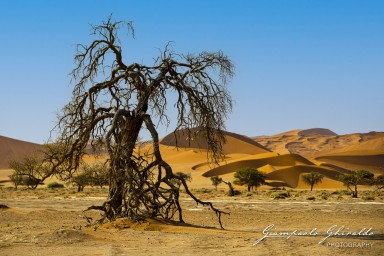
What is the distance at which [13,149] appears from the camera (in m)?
155

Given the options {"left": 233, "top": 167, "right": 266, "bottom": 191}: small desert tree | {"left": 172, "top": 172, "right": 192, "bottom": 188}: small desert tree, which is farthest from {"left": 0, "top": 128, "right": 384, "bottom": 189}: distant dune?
{"left": 233, "top": 167, "right": 266, "bottom": 191}: small desert tree

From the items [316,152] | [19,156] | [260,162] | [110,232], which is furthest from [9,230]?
[316,152]

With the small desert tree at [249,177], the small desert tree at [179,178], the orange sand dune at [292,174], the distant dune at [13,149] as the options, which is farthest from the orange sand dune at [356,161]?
the distant dune at [13,149]

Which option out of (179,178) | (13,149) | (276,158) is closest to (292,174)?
(276,158)

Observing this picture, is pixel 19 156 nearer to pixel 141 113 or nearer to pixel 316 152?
pixel 316 152

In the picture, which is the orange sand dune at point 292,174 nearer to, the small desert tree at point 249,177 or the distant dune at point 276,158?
the distant dune at point 276,158

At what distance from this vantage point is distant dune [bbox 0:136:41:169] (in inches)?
5832

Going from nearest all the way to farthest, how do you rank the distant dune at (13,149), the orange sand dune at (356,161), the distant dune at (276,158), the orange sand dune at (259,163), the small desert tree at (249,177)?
the small desert tree at (249,177)
the distant dune at (276,158)
the orange sand dune at (259,163)
the orange sand dune at (356,161)
the distant dune at (13,149)

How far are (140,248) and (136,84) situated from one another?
6163 mm

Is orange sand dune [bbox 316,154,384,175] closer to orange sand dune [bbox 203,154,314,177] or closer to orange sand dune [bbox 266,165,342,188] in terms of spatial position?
orange sand dune [bbox 203,154,314,177]

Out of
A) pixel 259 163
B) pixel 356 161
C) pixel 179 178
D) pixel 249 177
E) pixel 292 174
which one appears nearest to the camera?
pixel 179 178

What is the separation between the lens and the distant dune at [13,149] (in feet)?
486

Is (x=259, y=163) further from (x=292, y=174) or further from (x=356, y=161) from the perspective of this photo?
(x=356, y=161)

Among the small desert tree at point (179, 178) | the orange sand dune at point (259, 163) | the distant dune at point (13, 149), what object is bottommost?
the small desert tree at point (179, 178)
